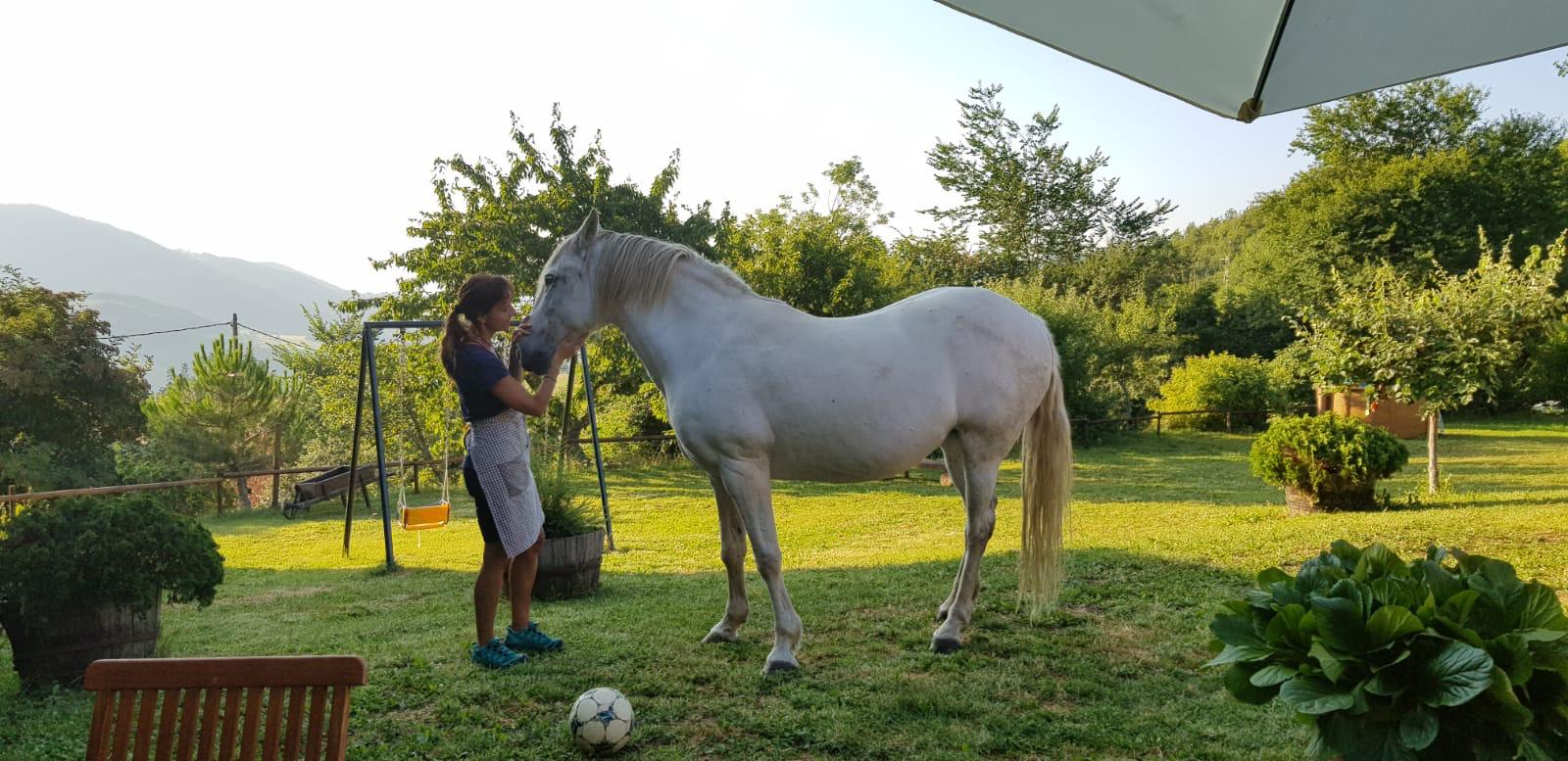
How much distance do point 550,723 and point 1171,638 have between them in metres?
2.90

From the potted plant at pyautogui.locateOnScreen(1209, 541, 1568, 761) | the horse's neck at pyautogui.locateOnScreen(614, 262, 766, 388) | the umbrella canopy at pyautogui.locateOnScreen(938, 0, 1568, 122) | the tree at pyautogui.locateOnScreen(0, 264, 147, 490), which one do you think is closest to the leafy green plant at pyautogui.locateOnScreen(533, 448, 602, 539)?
the horse's neck at pyautogui.locateOnScreen(614, 262, 766, 388)

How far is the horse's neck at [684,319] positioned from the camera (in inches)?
148

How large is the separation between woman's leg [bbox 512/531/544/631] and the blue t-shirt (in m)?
0.68

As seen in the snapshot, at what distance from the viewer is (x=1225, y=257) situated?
47906 millimetres

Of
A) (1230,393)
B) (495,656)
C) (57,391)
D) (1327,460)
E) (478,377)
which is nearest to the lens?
(478,377)

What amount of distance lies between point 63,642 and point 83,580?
11.5 inches

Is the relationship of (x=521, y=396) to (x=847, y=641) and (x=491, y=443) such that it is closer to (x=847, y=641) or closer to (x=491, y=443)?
(x=491, y=443)

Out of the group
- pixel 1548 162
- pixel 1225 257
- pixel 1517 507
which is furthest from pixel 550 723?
pixel 1225 257

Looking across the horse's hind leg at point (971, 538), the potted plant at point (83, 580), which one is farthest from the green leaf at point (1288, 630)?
the potted plant at point (83, 580)

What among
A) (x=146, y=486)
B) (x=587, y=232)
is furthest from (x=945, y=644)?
(x=146, y=486)

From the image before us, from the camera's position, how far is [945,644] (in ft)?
13.0

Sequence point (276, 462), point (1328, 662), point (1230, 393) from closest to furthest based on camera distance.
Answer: point (1328, 662) < point (276, 462) < point (1230, 393)

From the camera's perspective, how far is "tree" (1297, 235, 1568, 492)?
30.1ft

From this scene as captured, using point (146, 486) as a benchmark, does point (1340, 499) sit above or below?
above
